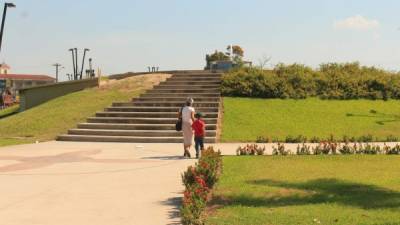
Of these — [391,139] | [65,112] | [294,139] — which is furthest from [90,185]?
[65,112]

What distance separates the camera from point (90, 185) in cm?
925

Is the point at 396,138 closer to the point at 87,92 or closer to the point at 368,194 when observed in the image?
the point at 368,194

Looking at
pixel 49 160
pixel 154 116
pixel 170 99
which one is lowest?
pixel 49 160

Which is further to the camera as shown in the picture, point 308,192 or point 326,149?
point 326,149

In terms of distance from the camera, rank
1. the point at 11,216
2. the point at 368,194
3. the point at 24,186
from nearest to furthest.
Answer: the point at 11,216
the point at 368,194
the point at 24,186

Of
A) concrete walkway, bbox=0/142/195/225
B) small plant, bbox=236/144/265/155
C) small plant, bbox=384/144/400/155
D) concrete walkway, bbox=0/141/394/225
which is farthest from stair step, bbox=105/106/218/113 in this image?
small plant, bbox=384/144/400/155

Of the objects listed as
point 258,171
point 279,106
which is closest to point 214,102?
point 279,106

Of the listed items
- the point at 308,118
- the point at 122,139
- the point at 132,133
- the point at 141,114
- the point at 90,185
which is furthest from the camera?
the point at 141,114

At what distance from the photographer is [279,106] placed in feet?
69.3

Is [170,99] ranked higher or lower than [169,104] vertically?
higher

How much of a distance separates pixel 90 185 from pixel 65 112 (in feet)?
43.6

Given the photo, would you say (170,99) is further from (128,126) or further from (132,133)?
(132,133)

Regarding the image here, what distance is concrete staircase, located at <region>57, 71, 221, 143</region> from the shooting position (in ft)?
60.4

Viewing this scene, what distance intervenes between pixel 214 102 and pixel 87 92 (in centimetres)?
760
